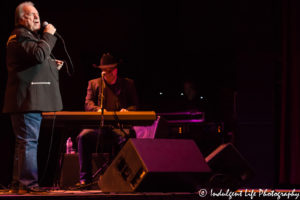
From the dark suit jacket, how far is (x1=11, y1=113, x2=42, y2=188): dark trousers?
0.37ft

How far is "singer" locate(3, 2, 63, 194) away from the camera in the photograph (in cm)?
351

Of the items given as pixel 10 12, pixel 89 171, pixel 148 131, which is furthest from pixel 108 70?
pixel 10 12

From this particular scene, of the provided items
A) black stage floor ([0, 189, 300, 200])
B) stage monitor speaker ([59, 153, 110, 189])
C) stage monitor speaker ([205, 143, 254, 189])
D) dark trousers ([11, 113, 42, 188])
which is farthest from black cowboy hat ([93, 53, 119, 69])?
black stage floor ([0, 189, 300, 200])

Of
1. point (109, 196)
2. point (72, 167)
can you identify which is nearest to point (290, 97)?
point (72, 167)

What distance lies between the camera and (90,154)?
15.4 ft

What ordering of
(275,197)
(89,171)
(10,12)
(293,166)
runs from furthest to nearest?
(10,12) → (293,166) → (89,171) → (275,197)

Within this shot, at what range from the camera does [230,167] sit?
3.58 m

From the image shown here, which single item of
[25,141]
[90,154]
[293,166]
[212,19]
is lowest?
[293,166]

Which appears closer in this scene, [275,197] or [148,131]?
[275,197]

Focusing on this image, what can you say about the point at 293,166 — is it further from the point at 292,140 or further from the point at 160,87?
the point at 160,87

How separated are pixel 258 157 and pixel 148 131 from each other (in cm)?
150

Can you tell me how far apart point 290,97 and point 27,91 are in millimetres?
3152

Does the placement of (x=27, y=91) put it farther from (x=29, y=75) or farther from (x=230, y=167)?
(x=230, y=167)

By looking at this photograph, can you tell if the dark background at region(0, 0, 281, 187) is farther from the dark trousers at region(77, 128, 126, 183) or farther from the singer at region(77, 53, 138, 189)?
the dark trousers at region(77, 128, 126, 183)
